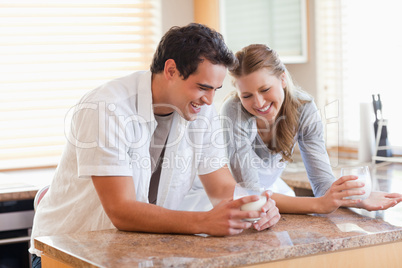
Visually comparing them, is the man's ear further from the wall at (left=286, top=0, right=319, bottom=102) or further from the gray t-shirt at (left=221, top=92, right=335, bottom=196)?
the wall at (left=286, top=0, right=319, bottom=102)

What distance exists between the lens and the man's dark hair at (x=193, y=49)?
1.77 metres

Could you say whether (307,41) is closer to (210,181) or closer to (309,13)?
(309,13)

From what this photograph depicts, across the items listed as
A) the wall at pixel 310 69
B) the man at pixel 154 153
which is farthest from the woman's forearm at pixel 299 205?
the wall at pixel 310 69

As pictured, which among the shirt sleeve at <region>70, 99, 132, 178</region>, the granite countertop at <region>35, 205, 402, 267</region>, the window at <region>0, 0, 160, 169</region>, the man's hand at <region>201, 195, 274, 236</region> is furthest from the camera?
the window at <region>0, 0, 160, 169</region>

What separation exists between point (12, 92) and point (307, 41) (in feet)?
6.00

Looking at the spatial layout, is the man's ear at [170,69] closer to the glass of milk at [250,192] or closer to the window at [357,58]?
the glass of milk at [250,192]

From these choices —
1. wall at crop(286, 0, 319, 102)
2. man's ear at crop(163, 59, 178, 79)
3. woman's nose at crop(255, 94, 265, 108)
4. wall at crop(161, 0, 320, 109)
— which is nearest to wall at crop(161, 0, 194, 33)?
wall at crop(161, 0, 320, 109)

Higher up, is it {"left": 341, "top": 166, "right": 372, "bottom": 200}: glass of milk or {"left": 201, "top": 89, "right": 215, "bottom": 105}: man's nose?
{"left": 201, "top": 89, "right": 215, "bottom": 105}: man's nose

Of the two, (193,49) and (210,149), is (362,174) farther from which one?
(193,49)

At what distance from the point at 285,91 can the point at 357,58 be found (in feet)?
5.15

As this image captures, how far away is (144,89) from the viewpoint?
1841 mm

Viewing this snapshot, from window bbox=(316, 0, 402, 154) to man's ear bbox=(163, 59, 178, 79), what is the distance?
1922mm

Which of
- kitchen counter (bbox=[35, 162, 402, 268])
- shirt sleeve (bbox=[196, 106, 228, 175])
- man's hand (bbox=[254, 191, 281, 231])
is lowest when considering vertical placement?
kitchen counter (bbox=[35, 162, 402, 268])

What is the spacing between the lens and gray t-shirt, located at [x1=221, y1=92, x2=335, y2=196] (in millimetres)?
2178
